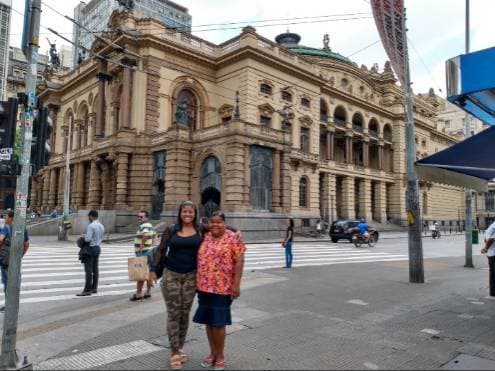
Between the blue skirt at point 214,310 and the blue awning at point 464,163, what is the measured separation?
16.4ft

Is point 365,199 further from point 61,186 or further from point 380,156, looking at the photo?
point 61,186

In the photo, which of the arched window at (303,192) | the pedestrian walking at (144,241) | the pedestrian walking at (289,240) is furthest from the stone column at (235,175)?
the pedestrian walking at (144,241)

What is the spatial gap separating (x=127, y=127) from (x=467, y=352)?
30.1 metres

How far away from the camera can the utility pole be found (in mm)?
4516

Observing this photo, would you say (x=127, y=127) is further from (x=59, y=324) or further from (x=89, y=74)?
(x=59, y=324)

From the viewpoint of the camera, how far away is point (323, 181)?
4353 cm

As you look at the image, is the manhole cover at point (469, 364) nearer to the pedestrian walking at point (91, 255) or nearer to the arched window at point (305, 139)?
the pedestrian walking at point (91, 255)

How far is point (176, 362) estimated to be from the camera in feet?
14.8

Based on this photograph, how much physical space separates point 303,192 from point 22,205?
35.2 m

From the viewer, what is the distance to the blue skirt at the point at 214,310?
443 cm

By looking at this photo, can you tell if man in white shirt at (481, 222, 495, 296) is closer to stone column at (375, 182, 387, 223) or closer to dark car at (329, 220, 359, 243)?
dark car at (329, 220, 359, 243)

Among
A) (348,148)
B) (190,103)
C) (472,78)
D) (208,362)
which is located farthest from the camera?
(348,148)

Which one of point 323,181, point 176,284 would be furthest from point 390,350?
point 323,181

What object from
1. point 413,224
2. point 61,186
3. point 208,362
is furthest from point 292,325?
point 61,186
